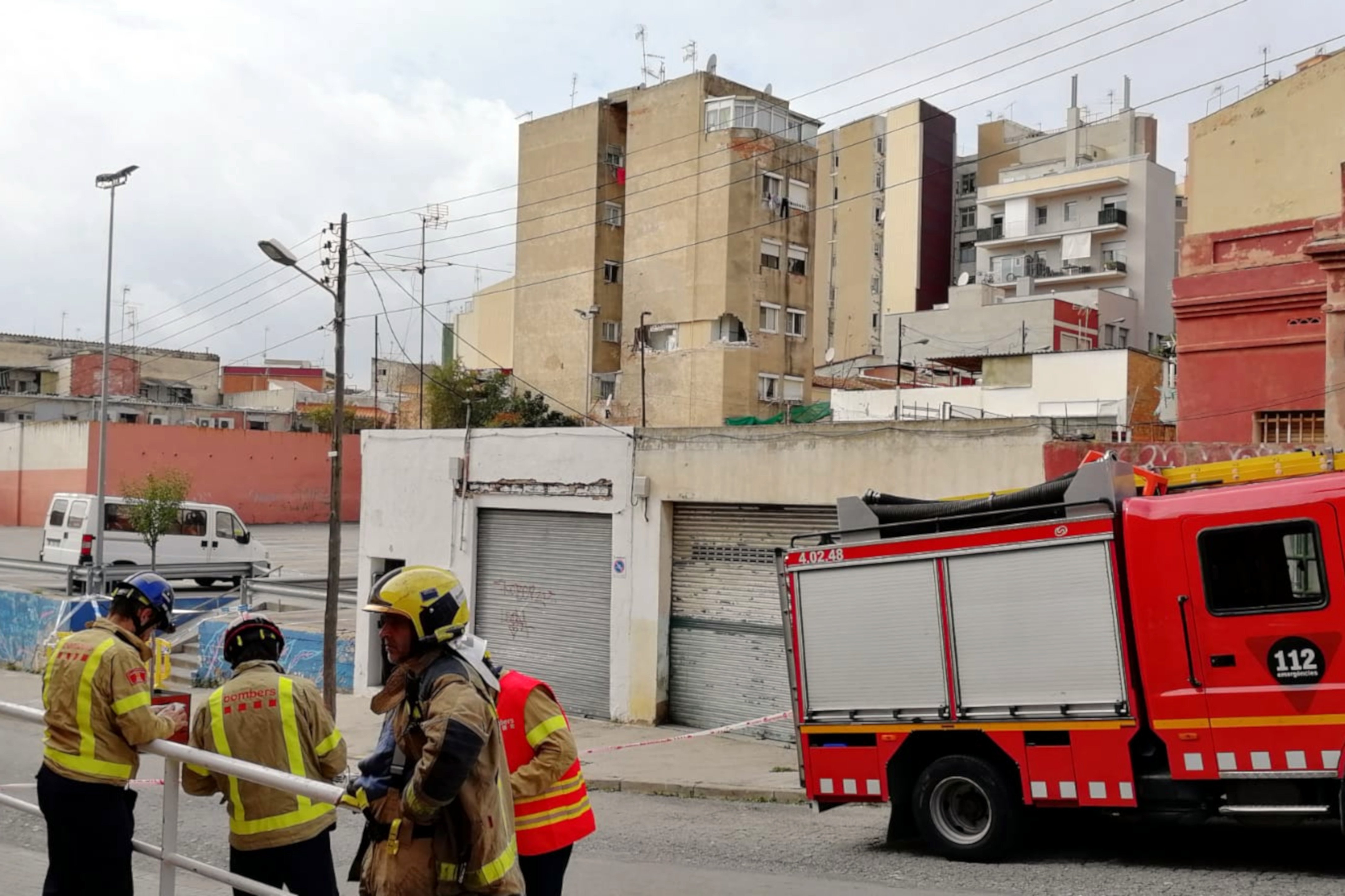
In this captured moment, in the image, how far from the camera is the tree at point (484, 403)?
47.2m

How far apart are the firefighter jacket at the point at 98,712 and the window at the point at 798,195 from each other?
148 ft

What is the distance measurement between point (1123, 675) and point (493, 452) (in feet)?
40.2

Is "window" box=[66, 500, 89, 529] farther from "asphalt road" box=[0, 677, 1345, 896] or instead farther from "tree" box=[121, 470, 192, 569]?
"asphalt road" box=[0, 677, 1345, 896]

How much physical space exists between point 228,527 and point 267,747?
3136 centimetres

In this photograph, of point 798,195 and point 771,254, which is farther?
point 798,195

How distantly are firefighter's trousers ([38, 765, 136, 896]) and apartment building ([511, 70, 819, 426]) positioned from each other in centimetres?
4041

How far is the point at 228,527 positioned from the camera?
34781 mm

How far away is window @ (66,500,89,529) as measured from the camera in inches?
1303

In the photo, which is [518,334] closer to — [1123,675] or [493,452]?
[493,452]

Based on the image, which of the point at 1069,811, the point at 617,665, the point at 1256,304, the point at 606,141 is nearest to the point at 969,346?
the point at 606,141

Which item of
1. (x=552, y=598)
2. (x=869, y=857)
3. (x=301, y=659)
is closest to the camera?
(x=869, y=857)

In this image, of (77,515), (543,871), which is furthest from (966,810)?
(77,515)

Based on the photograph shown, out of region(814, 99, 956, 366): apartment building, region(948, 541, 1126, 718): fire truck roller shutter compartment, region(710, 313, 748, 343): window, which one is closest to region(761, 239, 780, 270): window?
region(710, 313, 748, 343): window

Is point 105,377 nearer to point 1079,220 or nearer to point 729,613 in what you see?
point 729,613
